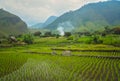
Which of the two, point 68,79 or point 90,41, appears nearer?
point 68,79

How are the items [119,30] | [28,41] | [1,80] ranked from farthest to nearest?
1. [119,30]
2. [28,41]
3. [1,80]

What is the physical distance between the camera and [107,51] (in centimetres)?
7031

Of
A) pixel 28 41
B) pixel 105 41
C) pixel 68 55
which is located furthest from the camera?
pixel 28 41

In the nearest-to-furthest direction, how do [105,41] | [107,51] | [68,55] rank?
[68,55], [107,51], [105,41]

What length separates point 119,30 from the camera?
14750 centimetres

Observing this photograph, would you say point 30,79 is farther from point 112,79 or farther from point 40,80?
point 112,79

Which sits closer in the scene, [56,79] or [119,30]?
[56,79]

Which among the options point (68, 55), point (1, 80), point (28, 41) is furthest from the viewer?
point (28, 41)

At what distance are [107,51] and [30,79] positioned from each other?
4656 centimetres

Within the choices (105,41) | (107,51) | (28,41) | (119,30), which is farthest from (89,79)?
(119,30)

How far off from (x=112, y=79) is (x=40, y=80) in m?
10.9

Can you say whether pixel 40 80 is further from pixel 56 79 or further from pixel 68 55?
pixel 68 55

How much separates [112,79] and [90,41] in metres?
80.7

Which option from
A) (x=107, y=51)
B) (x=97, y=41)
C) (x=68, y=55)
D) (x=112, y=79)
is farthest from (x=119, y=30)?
(x=112, y=79)
